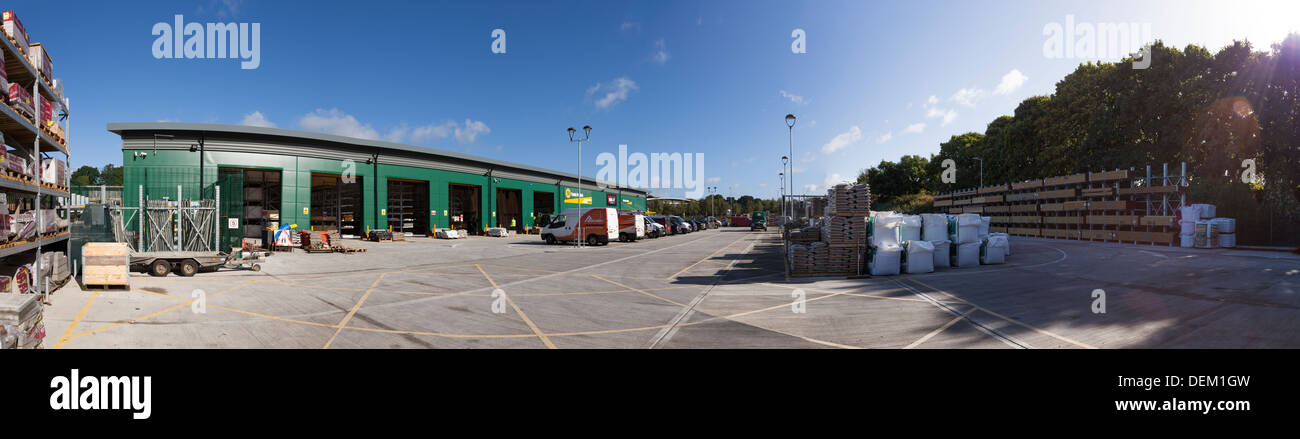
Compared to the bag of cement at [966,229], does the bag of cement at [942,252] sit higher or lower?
lower

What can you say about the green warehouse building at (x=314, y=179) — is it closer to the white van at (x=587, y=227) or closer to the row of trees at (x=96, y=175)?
the white van at (x=587, y=227)

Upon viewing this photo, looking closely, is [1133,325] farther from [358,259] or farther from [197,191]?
[197,191]

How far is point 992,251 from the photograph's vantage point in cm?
1462

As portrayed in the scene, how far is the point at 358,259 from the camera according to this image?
18.8 m

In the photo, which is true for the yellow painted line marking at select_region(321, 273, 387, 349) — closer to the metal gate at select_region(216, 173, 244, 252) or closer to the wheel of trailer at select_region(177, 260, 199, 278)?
the wheel of trailer at select_region(177, 260, 199, 278)

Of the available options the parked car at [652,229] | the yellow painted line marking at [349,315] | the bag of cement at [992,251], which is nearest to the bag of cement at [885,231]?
the bag of cement at [992,251]

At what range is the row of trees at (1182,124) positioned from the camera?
18219 millimetres

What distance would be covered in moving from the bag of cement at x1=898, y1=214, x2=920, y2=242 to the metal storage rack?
20.0 m

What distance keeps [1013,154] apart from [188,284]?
49519mm

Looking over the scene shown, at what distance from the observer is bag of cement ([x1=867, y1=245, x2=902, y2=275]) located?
1257 cm

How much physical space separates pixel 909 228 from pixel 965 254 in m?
2.58

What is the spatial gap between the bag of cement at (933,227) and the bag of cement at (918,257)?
68 centimetres

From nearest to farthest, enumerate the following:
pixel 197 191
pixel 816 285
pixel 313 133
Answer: pixel 816 285 → pixel 197 191 → pixel 313 133
